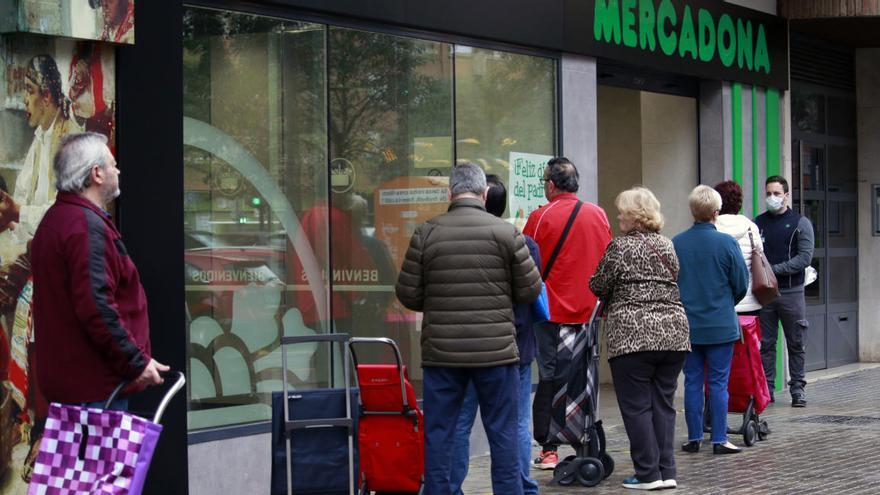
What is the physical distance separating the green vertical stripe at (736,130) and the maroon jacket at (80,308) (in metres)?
9.93

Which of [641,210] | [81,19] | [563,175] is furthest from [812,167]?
[81,19]

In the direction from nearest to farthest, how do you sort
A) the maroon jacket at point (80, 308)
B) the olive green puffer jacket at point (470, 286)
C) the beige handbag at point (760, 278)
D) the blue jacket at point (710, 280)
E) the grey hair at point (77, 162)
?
the maroon jacket at point (80, 308) < the grey hair at point (77, 162) < the olive green puffer jacket at point (470, 286) < the blue jacket at point (710, 280) < the beige handbag at point (760, 278)

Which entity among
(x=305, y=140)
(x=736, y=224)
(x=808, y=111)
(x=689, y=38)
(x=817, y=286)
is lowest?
(x=817, y=286)

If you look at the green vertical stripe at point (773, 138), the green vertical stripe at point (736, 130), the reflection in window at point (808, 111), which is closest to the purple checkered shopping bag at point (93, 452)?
the green vertical stripe at point (736, 130)

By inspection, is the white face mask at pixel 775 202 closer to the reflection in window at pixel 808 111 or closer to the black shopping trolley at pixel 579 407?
the reflection in window at pixel 808 111

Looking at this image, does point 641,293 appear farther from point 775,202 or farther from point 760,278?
point 775,202

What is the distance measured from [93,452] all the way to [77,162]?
1.20 meters

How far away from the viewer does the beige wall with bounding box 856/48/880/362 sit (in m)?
18.1

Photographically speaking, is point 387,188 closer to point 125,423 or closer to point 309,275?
point 309,275

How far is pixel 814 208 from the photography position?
17.2 m

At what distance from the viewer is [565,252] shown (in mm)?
9234

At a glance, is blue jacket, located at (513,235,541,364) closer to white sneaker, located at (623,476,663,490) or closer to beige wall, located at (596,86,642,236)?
white sneaker, located at (623,476,663,490)

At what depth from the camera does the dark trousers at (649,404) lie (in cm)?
862

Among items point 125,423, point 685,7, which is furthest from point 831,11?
point 125,423
